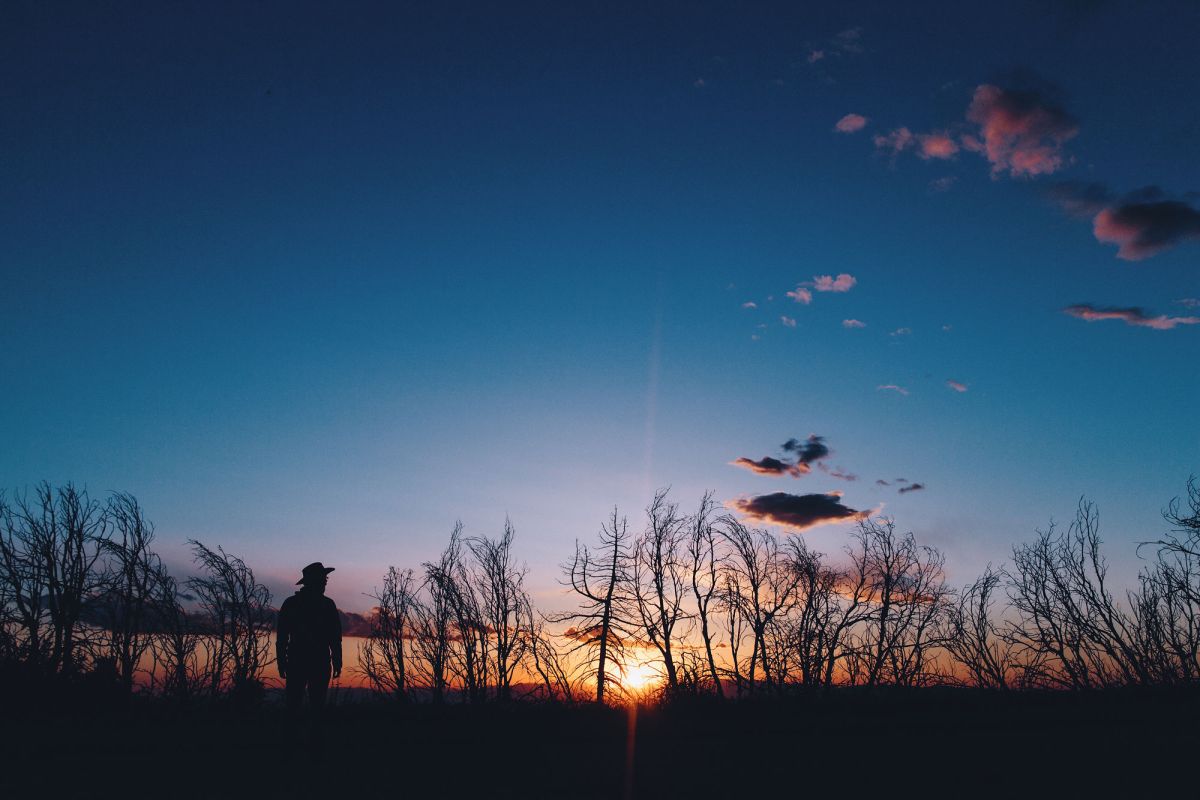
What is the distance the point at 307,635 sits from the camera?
8227 mm

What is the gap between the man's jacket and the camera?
8203mm

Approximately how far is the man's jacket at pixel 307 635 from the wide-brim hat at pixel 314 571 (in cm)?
15

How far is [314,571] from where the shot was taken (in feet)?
28.0

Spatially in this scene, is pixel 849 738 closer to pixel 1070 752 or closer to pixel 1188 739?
pixel 1070 752

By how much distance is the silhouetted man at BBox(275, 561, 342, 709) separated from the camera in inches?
322

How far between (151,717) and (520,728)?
7057 millimetres

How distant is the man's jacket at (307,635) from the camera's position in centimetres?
820

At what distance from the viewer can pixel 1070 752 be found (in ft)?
24.9

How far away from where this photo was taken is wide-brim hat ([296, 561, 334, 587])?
334 inches

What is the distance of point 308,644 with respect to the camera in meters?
8.21

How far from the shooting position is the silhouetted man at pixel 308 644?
818 centimetres

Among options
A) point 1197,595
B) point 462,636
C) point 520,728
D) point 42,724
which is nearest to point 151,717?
point 42,724

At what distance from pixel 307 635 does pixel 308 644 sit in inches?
4.2

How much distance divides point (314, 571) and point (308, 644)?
867 millimetres
